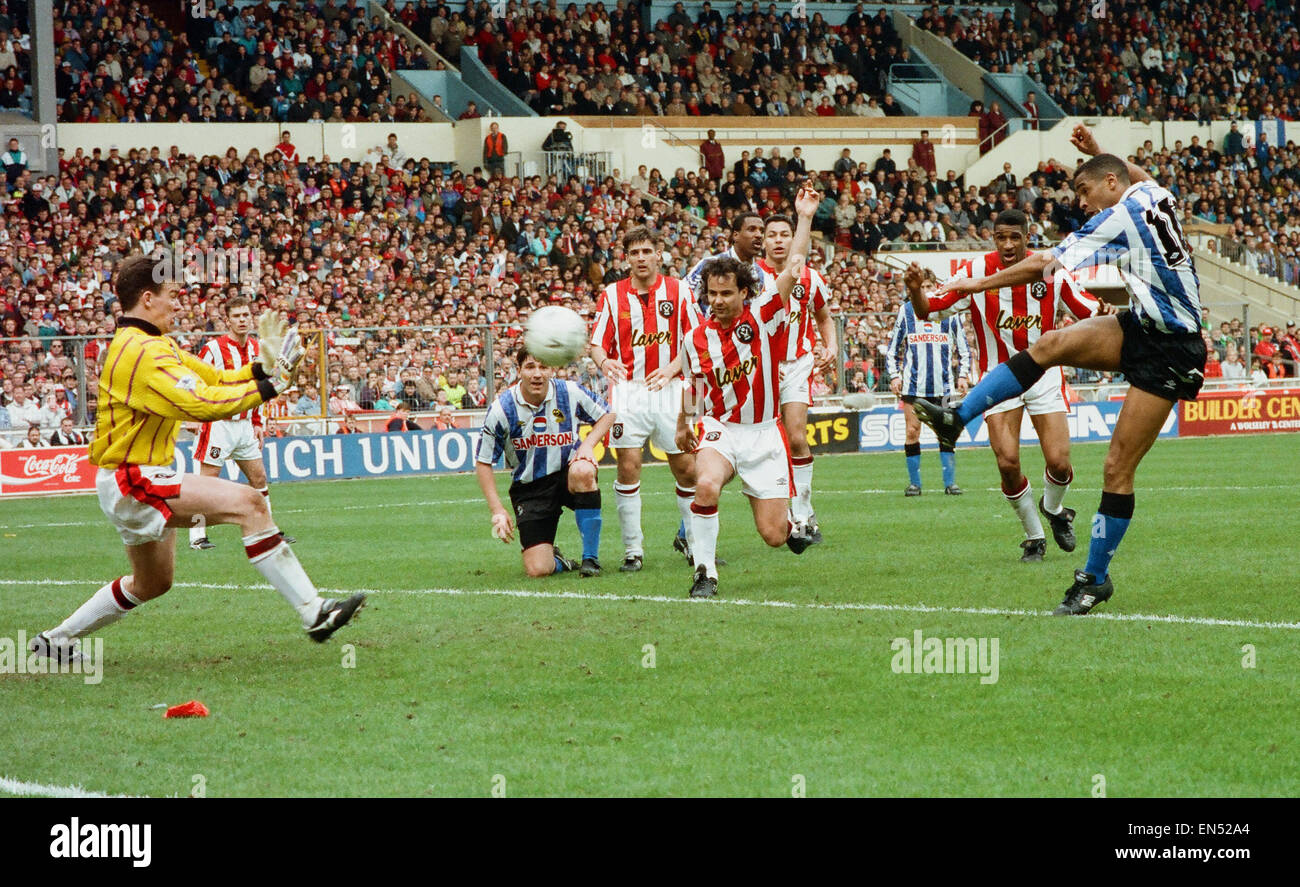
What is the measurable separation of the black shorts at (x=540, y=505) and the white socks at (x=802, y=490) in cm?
202

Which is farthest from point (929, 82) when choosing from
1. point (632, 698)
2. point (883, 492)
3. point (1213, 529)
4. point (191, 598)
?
point (632, 698)

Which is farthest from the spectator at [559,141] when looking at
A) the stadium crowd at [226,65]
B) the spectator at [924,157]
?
the spectator at [924,157]

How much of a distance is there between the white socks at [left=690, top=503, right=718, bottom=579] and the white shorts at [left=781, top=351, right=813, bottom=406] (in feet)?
9.67

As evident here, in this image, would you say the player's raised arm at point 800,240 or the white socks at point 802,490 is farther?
the white socks at point 802,490

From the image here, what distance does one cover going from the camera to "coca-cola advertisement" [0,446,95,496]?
21.3 m

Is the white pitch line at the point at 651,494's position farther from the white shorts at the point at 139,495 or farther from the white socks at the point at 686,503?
the white shorts at the point at 139,495

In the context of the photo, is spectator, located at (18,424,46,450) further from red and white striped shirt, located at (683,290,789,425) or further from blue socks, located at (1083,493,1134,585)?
blue socks, located at (1083,493,1134,585)

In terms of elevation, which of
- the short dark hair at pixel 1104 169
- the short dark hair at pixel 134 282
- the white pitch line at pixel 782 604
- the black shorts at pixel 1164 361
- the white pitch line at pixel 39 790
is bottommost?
the white pitch line at pixel 782 604

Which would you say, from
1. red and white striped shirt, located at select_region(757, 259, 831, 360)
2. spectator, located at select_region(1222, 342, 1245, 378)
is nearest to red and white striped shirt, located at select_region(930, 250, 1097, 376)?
red and white striped shirt, located at select_region(757, 259, 831, 360)

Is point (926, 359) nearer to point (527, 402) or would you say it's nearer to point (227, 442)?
point (227, 442)

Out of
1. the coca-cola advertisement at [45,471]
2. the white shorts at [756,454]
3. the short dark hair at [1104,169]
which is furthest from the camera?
the coca-cola advertisement at [45,471]

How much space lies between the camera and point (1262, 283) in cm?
3672

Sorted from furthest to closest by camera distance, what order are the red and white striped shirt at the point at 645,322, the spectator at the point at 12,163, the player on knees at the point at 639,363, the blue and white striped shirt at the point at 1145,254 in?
the spectator at the point at 12,163 < the red and white striped shirt at the point at 645,322 < the player on knees at the point at 639,363 < the blue and white striped shirt at the point at 1145,254

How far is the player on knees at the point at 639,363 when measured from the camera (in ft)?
36.8
